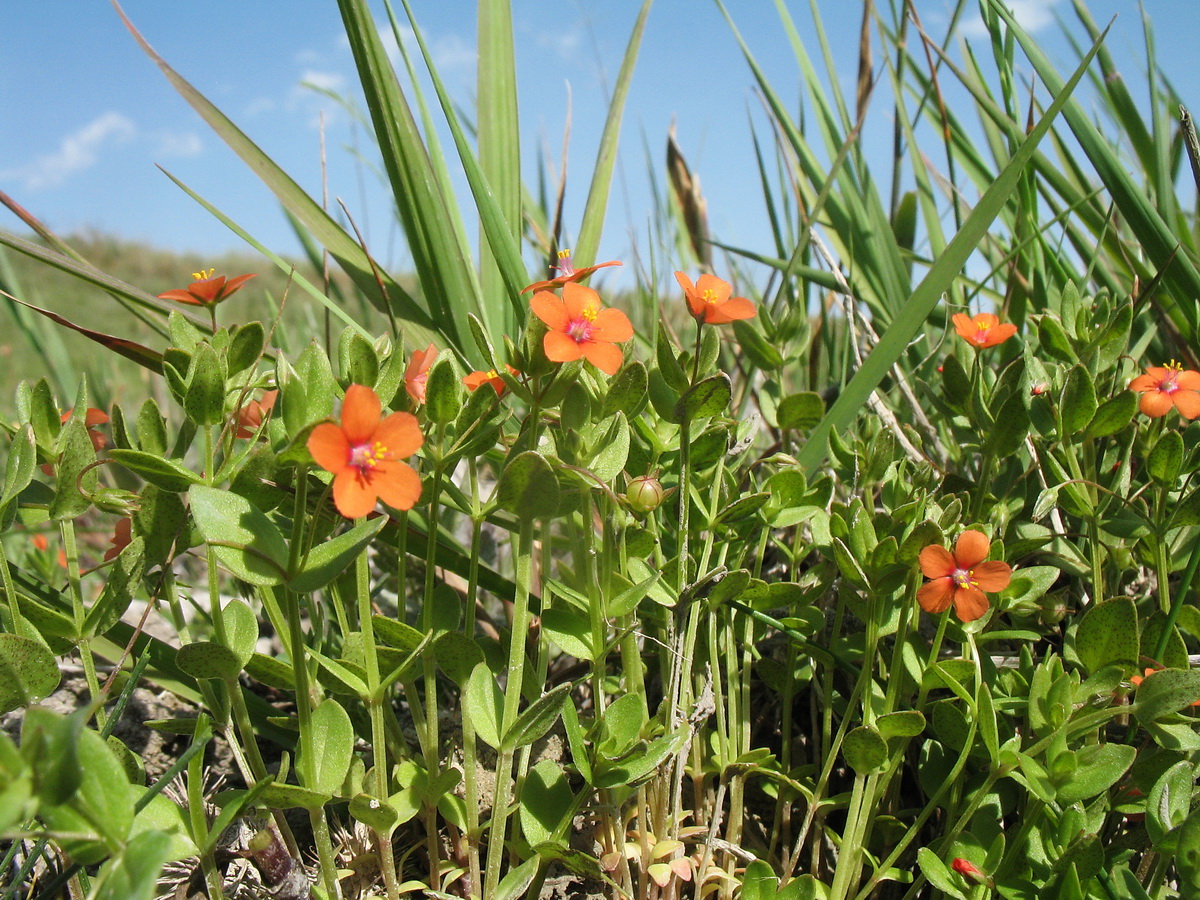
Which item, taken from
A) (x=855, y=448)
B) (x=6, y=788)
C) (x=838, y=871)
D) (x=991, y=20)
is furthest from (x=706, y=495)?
(x=991, y=20)

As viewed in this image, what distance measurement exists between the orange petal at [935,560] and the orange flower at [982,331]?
1.33 ft

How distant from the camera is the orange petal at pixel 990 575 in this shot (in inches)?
38.7

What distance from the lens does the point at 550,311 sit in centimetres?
86

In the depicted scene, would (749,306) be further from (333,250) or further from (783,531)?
(333,250)

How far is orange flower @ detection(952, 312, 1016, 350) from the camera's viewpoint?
123 centimetres

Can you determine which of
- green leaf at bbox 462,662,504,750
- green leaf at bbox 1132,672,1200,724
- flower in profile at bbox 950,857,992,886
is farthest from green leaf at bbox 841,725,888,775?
green leaf at bbox 462,662,504,750

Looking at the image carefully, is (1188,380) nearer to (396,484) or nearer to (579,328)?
(579,328)

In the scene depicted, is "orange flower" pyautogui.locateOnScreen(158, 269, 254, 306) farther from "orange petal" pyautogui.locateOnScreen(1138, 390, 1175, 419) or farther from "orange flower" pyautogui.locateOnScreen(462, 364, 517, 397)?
"orange petal" pyautogui.locateOnScreen(1138, 390, 1175, 419)

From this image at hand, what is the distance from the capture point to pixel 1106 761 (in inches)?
36.8

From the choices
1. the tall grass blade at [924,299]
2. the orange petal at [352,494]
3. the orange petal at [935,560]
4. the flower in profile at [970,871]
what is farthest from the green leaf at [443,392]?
the flower in profile at [970,871]

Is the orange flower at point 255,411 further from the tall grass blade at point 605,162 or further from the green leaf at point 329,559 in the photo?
the tall grass blade at point 605,162

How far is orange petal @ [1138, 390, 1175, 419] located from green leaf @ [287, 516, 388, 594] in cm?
96

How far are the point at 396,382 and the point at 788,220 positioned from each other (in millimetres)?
1526

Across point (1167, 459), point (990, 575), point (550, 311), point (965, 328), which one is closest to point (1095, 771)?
point (990, 575)
